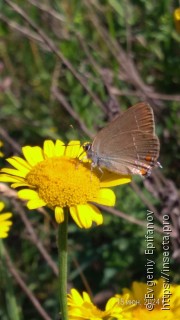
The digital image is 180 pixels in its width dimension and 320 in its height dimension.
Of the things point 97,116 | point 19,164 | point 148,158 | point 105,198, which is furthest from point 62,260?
point 97,116

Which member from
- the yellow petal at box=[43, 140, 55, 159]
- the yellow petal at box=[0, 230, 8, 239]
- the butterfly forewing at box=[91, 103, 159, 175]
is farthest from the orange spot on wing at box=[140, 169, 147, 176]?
the yellow petal at box=[0, 230, 8, 239]

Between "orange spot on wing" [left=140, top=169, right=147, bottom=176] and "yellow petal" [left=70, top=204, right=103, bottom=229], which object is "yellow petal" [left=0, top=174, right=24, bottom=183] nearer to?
"yellow petal" [left=70, top=204, right=103, bottom=229]

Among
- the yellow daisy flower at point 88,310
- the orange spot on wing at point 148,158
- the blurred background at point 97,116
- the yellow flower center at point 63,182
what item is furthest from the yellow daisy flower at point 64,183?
the blurred background at point 97,116

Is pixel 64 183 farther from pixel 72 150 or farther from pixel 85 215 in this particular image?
pixel 72 150

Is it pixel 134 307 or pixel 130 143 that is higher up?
pixel 130 143

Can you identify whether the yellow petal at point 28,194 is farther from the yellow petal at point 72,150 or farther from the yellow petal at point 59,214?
the yellow petal at point 72,150

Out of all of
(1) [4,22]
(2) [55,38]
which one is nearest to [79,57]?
(2) [55,38]

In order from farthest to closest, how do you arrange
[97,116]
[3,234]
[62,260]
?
1. [97,116]
2. [3,234]
3. [62,260]
